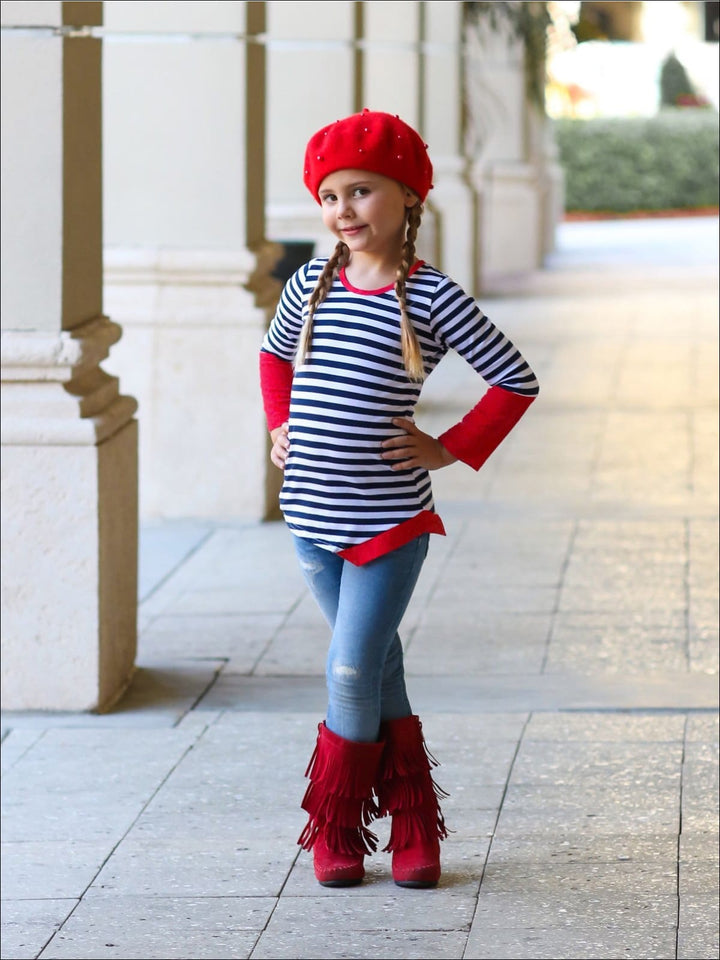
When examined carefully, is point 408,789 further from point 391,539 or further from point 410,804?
point 391,539

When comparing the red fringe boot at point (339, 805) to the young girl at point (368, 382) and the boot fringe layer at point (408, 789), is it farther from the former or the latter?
the young girl at point (368, 382)

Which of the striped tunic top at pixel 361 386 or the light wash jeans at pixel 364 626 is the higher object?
the striped tunic top at pixel 361 386

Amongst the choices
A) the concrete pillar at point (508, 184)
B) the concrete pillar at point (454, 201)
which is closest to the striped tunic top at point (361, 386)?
the concrete pillar at point (454, 201)

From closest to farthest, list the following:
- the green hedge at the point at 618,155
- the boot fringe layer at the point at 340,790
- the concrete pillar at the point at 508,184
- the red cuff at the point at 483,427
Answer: the red cuff at the point at 483,427
the boot fringe layer at the point at 340,790
the concrete pillar at the point at 508,184
the green hedge at the point at 618,155

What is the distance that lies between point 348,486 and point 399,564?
276 millimetres

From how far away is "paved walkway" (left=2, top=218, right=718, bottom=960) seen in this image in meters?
3.73

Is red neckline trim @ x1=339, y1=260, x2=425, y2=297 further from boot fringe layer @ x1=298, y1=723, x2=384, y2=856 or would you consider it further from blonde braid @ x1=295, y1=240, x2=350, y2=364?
boot fringe layer @ x1=298, y1=723, x2=384, y2=856

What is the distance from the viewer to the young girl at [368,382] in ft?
9.34

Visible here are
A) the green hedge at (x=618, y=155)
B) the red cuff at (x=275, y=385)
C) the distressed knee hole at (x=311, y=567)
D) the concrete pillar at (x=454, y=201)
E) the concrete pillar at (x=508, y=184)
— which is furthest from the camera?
the green hedge at (x=618, y=155)

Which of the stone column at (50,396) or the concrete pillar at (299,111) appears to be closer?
the stone column at (50,396)

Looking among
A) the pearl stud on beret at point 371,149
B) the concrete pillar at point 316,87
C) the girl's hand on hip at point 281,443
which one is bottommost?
the girl's hand on hip at point 281,443

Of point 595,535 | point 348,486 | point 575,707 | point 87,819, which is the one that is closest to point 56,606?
point 87,819

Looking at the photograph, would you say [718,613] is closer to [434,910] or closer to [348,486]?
[434,910]

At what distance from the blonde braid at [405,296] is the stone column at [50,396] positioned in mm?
2406
